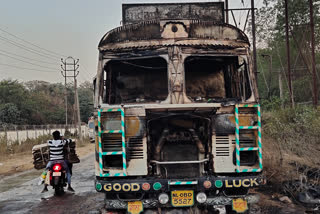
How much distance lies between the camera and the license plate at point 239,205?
5070 millimetres

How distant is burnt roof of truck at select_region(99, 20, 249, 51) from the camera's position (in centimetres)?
555

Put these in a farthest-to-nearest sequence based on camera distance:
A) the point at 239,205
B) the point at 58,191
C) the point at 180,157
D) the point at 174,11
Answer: the point at 58,191 < the point at 174,11 < the point at 180,157 < the point at 239,205

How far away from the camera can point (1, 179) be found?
39.0 feet

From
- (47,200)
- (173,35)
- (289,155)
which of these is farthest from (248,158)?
(47,200)

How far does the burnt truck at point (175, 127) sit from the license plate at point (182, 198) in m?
0.01

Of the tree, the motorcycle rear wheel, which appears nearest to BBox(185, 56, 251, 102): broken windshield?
the motorcycle rear wheel

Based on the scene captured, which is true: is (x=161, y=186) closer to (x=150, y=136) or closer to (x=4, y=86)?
(x=150, y=136)

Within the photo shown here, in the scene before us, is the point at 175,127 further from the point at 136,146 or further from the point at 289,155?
the point at 289,155

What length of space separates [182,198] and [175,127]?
116 centimetres

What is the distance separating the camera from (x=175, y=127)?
5.52 metres

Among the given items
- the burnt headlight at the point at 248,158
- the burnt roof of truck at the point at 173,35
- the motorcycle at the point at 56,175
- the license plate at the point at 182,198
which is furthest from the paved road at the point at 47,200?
the burnt roof of truck at the point at 173,35

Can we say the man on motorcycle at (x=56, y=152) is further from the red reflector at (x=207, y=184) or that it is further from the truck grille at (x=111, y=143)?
the red reflector at (x=207, y=184)

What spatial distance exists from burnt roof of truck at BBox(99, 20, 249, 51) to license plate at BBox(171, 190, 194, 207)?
2.37 m

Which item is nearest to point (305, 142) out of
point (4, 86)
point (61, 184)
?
point (61, 184)
